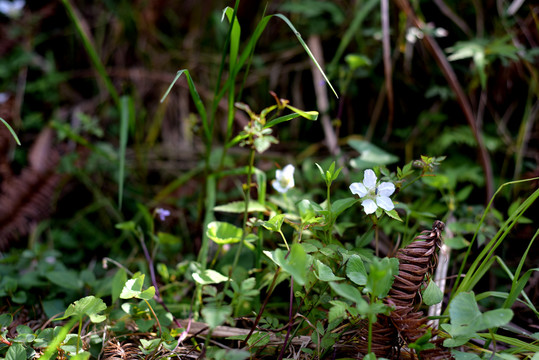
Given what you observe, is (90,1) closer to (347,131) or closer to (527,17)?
(347,131)

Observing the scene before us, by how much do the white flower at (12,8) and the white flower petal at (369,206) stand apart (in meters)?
2.81

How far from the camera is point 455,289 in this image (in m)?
1.29

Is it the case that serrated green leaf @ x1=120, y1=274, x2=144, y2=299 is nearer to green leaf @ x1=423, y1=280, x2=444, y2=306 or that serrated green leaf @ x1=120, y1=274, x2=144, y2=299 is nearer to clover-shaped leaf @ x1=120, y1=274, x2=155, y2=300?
clover-shaped leaf @ x1=120, y1=274, x2=155, y2=300

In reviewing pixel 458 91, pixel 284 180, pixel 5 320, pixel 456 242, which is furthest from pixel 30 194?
pixel 458 91

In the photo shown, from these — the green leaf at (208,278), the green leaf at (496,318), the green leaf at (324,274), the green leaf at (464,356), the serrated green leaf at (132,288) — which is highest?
the green leaf at (324,274)

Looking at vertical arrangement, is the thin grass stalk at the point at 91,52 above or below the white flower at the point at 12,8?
below

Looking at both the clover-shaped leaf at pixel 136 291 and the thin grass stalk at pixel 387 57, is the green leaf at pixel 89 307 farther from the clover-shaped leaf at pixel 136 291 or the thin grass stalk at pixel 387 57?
the thin grass stalk at pixel 387 57

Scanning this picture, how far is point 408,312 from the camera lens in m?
1.05

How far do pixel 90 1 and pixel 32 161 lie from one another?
1.42m

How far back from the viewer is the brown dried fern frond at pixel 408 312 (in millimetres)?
A: 1021

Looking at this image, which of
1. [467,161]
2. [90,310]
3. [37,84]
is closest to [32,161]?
[37,84]

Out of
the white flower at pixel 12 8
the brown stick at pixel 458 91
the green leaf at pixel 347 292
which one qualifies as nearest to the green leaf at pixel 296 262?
the green leaf at pixel 347 292

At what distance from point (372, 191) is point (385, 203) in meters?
0.06

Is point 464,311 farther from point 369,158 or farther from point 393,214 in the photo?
point 369,158
